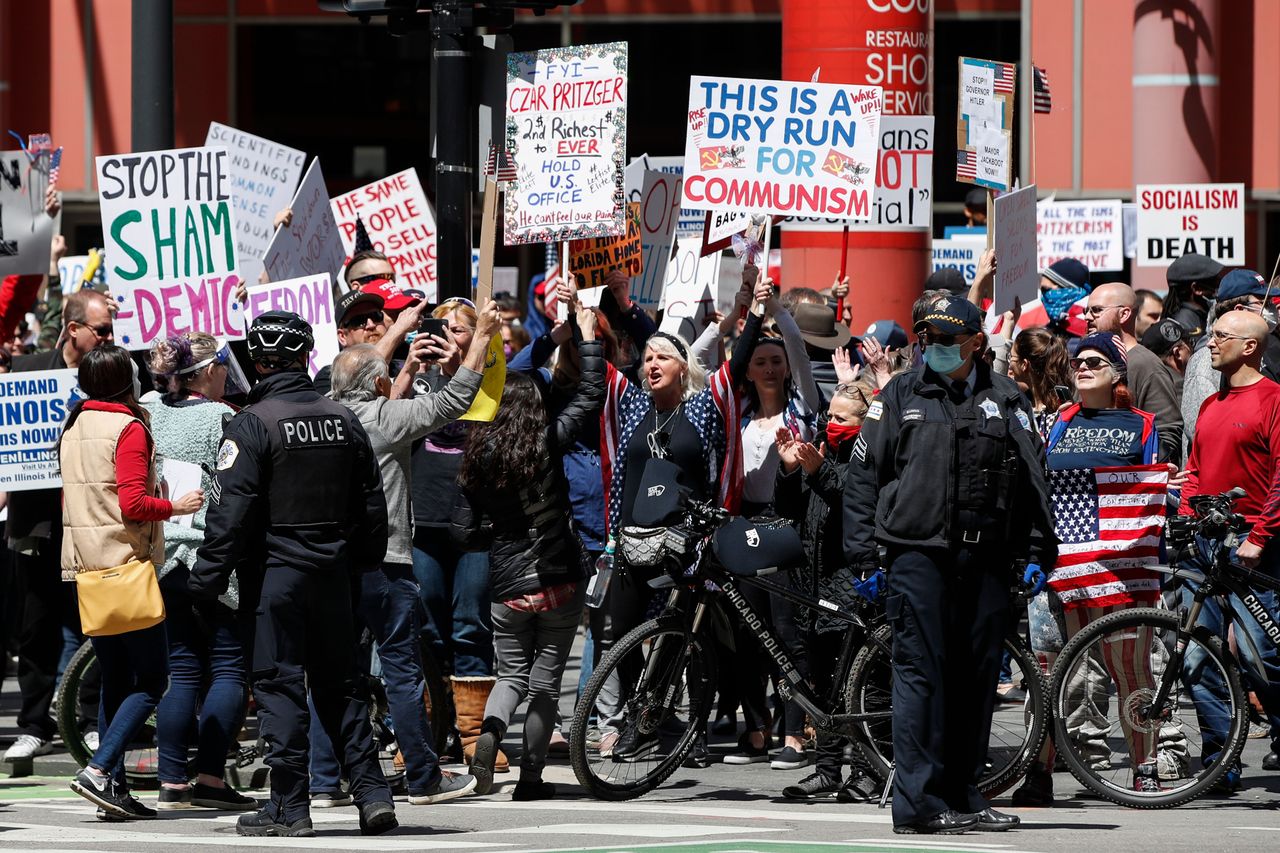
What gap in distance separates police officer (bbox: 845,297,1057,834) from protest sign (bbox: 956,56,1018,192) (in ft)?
14.6

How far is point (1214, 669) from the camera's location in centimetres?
959

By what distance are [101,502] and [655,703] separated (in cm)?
251

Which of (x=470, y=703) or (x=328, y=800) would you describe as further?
(x=470, y=703)

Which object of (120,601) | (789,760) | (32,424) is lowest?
(789,760)

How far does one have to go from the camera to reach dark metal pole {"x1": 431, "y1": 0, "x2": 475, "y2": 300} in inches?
420

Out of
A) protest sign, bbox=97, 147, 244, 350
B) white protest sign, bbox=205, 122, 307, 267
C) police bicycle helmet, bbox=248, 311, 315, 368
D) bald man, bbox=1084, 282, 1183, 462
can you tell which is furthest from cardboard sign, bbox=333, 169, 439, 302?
police bicycle helmet, bbox=248, 311, 315, 368

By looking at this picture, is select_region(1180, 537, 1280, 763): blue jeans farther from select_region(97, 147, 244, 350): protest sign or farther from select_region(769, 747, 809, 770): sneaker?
select_region(97, 147, 244, 350): protest sign

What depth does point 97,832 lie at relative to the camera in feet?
29.3

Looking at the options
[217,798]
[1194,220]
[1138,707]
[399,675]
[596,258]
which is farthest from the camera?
[1194,220]

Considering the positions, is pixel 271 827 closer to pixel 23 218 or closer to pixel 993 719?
pixel 993 719

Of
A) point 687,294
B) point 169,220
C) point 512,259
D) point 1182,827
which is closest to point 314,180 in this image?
point 169,220

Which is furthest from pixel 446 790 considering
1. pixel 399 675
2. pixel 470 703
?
pixel 470 703

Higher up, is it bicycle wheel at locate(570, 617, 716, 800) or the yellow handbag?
the yellow handbag

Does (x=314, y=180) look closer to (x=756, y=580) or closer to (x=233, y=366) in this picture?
(x=233, y=366)
